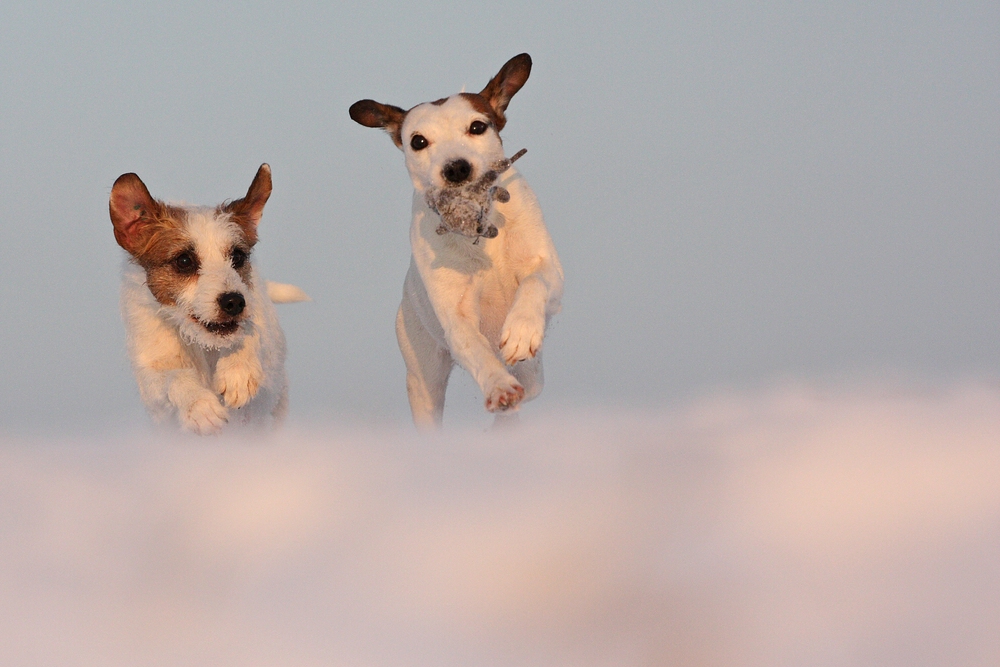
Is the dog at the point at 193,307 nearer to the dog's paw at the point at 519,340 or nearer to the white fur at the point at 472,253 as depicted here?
the white fur at the point at 472,253

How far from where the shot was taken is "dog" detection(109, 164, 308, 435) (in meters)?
7.82

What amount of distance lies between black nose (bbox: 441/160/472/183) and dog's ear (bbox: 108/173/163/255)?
85.4 inches

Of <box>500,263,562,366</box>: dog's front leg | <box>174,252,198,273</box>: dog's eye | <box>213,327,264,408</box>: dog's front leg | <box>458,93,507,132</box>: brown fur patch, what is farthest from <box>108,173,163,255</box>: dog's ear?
<box>500,263,562,366</box>: dog's front leg

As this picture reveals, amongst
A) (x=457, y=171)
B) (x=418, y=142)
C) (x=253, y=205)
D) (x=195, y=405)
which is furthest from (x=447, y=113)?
(x=195, y=405)

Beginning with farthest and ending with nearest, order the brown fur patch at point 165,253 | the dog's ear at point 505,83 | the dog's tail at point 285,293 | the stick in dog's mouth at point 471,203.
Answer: the dog's tail at point 285,293 < the dog's ear at point 505,83 < the brown fur patch at point 165,253 < the stick in dog's mouth at point 471,203

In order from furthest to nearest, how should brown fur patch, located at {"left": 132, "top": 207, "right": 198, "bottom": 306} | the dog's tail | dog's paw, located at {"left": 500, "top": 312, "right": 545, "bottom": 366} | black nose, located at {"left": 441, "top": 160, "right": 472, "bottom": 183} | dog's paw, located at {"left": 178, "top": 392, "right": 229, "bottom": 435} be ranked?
the dog's tail < brown fur patch, located at {"left": 132, "top": 207, "right": 198, "bottom": 306} < black nose, located at {"left": 441, "top": 160, "right": 472, "bottom": 183} < dog's paw, located at {"left": 178, "top": 392, "right": 229, "bottom": 435} < dog's paw, located at {"left": 500, "top": 312, "right": 545, "bottom": 366}

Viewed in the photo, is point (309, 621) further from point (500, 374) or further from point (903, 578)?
point (500, 374)

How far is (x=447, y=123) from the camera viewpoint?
317 inches

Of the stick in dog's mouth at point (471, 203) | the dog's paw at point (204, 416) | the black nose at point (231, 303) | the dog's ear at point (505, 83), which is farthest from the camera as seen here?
the dog's ear at point (505, 83)

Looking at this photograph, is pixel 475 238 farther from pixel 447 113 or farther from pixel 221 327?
pixel 221 327

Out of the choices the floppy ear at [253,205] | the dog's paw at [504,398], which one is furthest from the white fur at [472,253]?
the floppy ear at [253,205]

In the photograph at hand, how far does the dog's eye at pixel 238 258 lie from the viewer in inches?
326

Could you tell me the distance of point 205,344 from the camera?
788cm

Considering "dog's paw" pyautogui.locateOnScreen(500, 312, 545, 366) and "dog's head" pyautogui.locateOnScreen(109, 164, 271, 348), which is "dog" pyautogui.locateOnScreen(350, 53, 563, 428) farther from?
"dog's head" pyautogui.locateOnScreen(109, 164, 271, 348)
